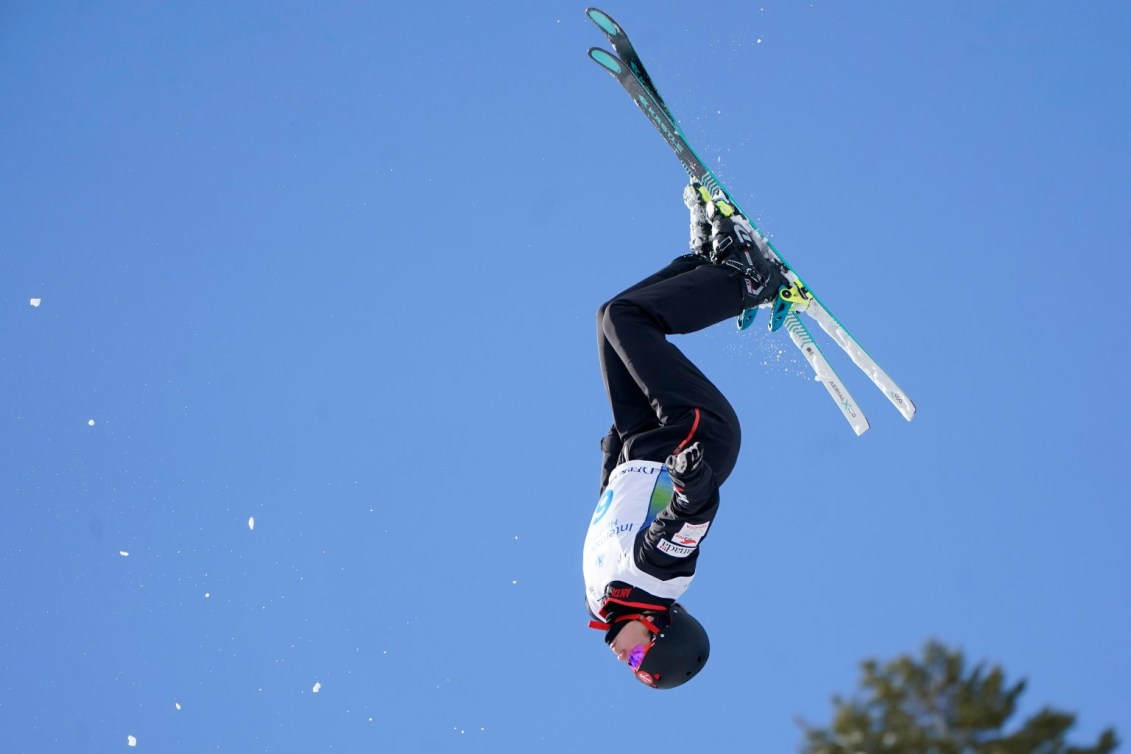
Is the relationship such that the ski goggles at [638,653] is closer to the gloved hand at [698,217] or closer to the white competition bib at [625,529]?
the white competition bib at [625,529]

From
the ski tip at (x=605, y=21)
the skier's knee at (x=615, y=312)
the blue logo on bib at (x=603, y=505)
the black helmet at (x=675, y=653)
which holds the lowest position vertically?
the black helmet at (x=675, y=653)

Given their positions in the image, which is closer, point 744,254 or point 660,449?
point 660,449

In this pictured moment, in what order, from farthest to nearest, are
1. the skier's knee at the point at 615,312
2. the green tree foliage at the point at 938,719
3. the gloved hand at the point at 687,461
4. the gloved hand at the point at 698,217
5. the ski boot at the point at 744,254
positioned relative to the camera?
1. the gloved hand at the point at 698,217
2. the ski boot at the point at 744,254
3. the skier's knee at the point at 615,312
4. the gloved hand at the point at 687,461
5. the green tree foliage at the point at 938,719

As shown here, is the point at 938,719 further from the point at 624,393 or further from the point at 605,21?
the point at 605,21

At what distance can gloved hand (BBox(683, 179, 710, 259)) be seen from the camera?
598 cm

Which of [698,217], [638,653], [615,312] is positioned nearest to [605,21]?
[698,217]

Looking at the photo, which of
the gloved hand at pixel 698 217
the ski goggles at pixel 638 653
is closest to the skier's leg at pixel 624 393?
the gloved hand at pixel 698 217

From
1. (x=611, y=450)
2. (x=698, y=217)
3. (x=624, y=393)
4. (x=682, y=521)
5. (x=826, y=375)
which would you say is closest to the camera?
(x=682, y=521)

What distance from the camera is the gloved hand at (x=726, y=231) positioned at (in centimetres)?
582

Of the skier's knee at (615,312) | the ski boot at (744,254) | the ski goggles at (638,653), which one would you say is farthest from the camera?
the ski boot at (744,254)

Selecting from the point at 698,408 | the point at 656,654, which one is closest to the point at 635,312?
the point at 698,408

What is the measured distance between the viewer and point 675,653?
18.1 feet

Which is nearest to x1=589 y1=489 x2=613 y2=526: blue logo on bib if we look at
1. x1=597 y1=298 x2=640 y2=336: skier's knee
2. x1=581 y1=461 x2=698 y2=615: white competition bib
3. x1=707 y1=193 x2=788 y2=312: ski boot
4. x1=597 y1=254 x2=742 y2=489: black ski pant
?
x1=581 y1=461 x2=698 y2=615: white competition bib

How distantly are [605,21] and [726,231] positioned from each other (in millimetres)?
1464
